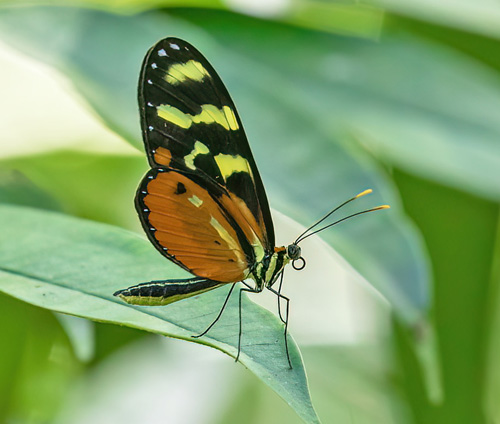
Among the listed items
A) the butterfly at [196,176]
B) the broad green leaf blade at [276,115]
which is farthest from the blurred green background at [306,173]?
the butterfly at [196,176]

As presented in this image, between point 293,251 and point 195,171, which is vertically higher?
point 195,171

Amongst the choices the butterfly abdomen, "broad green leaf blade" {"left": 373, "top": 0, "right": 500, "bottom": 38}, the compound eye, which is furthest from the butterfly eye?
"broad green leaf blade" {"left": 373, "top": 0, "right": 500, "bottom": 38}

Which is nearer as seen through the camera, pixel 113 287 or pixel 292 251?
pixel 113 287

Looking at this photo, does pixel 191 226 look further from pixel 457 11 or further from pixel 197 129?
pixel 457 11

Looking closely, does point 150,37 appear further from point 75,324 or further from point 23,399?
point 23,399

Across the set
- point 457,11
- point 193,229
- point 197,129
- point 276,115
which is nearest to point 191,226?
point 193,229

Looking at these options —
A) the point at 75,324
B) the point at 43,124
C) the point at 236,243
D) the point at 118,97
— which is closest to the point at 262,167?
the point at 236,243
